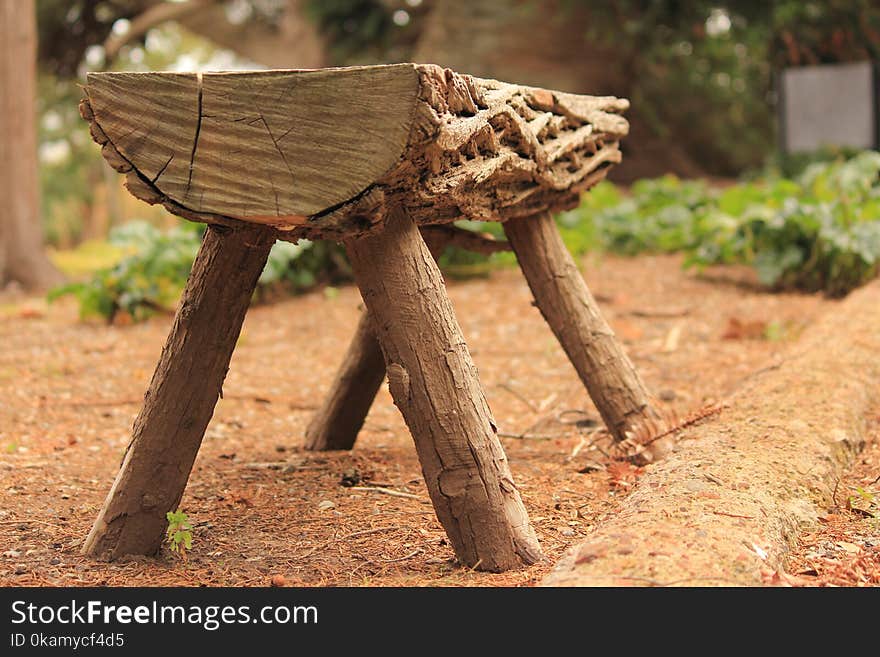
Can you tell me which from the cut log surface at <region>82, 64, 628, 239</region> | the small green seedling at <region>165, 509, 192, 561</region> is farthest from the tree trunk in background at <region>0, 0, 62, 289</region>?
the cut log surface at <region>82, 64, 628, 239</region>

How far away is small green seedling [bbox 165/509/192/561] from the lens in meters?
2.37

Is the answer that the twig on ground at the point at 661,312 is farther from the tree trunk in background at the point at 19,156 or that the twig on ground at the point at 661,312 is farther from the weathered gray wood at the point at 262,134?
the tree trunk in background at the point at 19,156

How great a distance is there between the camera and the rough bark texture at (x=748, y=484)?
1.95 meters

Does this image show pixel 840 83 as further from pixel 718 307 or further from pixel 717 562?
pixel 717 562

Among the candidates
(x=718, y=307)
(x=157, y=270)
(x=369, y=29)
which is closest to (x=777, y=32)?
(x=369, y=29)

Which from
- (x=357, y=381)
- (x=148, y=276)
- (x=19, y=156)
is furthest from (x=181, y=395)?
(x=19, y=156)

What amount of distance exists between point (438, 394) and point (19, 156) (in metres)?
6.12

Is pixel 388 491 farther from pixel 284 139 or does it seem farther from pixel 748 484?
pixel 284 139

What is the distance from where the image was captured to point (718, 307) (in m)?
5.70

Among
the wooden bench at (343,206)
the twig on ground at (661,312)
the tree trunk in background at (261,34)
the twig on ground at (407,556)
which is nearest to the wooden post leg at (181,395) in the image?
the wooden bench at (343,206)

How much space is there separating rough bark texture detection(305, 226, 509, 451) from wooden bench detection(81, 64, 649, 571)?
0.34 m

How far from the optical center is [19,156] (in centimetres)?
730

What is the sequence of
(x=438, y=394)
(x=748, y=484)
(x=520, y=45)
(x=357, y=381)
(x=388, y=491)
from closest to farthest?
(x=438, y=394) < (x=748, y=484) < (x=388, y=491) < (x=357, y=381) < (x=520, y=45)

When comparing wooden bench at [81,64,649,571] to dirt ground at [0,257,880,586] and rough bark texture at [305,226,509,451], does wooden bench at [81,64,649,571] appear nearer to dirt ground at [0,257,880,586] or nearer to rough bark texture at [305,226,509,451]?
dirt ground at [0,257,880,586]
